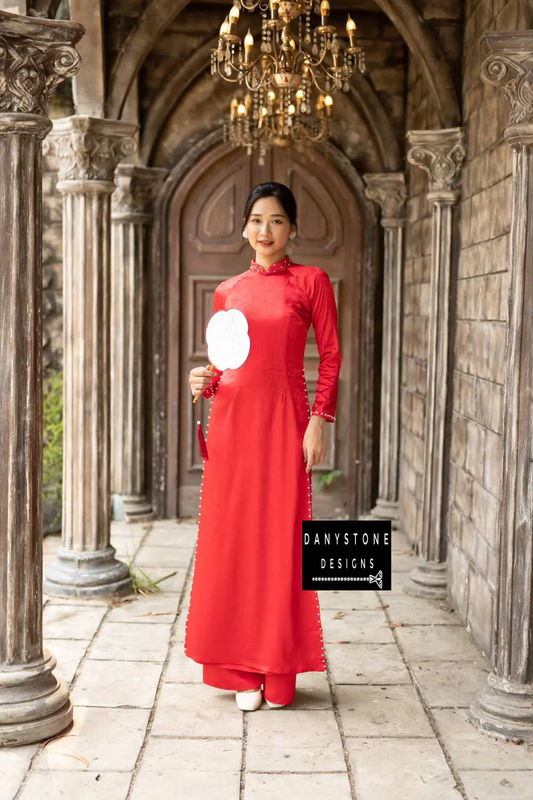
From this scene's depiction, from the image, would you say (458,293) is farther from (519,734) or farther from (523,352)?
(519,734)

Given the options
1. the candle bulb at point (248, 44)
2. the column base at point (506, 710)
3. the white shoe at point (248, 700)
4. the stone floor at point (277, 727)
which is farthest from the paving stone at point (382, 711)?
the candle bulb at point (248, 44)

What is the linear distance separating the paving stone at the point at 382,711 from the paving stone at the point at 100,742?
0.80 meters

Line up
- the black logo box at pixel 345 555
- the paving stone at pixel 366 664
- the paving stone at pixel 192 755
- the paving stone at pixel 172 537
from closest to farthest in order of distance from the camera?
the paving stone at pixel 192 755 < the black logo box at pixel 345 555 < the paving stone at pixel 366 664 < the paving stone at pixel 172 537

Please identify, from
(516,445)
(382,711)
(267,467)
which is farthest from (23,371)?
(382,711)

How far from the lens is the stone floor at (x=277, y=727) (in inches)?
130

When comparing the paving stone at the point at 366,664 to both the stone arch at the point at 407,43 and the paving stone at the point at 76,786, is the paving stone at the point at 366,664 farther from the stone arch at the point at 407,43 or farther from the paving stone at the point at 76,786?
the stone arch at the point at 407,43

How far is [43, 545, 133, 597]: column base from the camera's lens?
18.5 ft

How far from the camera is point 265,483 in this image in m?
3.87

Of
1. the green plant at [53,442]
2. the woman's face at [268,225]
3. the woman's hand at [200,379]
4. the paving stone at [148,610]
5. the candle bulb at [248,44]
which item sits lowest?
the paving stone at [148,610]

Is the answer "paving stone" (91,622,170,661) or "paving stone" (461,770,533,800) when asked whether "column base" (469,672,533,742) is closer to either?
"paving stone" (461,770,533,800)

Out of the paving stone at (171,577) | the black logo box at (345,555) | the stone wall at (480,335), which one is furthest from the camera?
the paving stone at (171,577)

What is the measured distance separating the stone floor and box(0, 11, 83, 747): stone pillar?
0.21 meters

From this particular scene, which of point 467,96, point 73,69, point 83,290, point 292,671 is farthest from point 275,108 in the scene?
point 292,671

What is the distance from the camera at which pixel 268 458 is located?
3.87 meters
